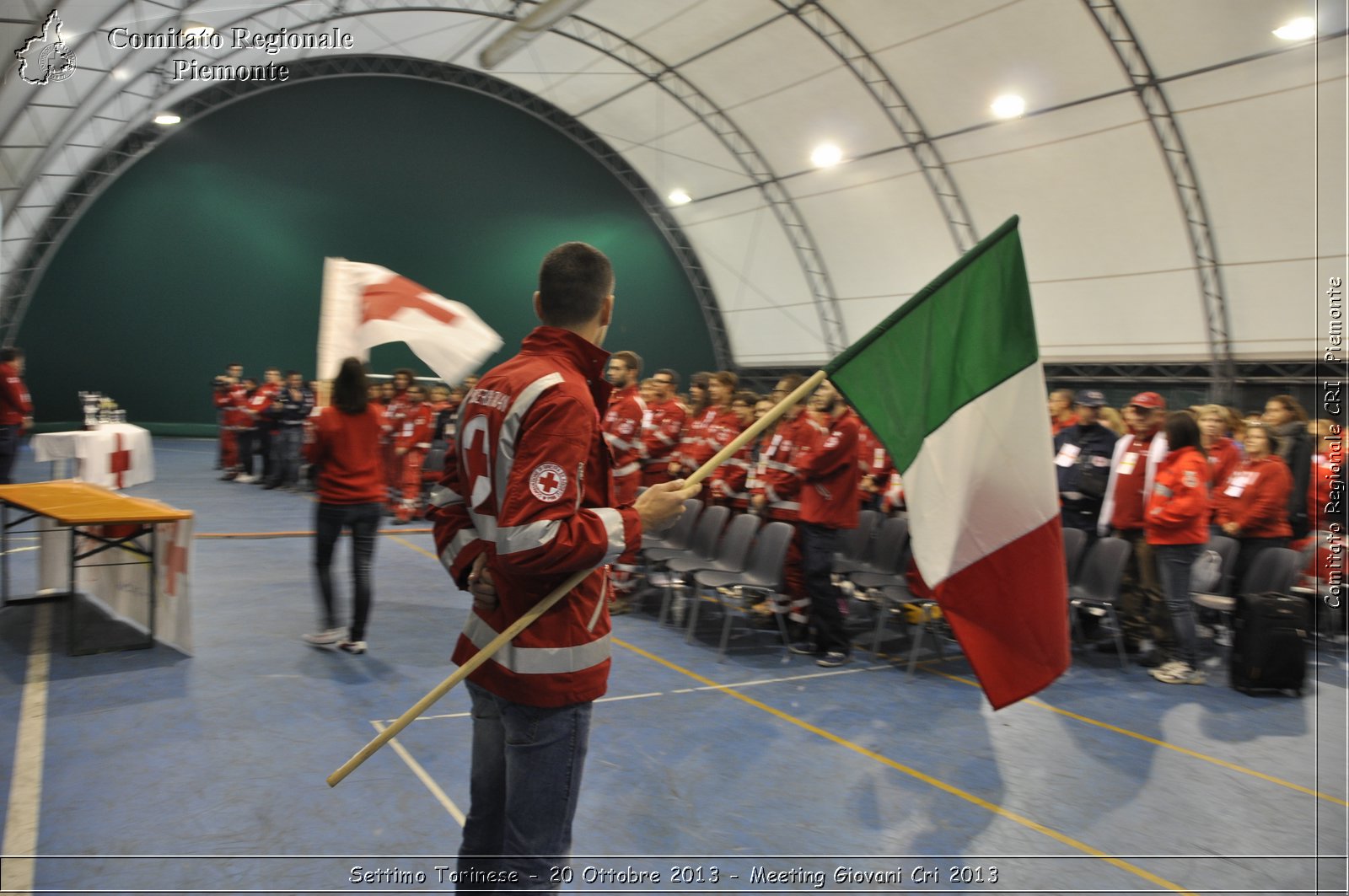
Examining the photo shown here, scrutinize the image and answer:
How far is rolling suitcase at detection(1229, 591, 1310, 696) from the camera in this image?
18.7 ft

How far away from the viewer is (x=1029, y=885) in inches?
129

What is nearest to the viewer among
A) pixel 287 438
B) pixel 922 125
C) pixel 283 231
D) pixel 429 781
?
pixel 429 781

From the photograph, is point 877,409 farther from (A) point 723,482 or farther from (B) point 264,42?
(B) point 264,42

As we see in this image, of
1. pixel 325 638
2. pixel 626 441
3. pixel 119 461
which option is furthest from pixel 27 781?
pixel 119 461

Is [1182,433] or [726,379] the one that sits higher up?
[726,379]

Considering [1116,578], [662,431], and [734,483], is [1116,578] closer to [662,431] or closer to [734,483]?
[734,483]

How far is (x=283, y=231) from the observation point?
1989 cm

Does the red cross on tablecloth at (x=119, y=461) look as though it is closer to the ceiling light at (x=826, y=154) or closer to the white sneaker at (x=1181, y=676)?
the white sneaker at (x=1181, y=676)

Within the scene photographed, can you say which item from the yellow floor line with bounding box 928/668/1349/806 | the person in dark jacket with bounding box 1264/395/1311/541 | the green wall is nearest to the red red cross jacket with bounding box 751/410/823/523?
the yellow floor line with bounding box 928/668/1349/806

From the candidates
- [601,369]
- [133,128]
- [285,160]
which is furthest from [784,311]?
[601,369]

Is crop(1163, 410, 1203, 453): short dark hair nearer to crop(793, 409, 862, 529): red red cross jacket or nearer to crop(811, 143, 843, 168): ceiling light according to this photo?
crop(793, 409, 862, 529): red red cross jacket

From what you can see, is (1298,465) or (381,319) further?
(1298,465)

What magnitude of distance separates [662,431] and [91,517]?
400 centimetres
